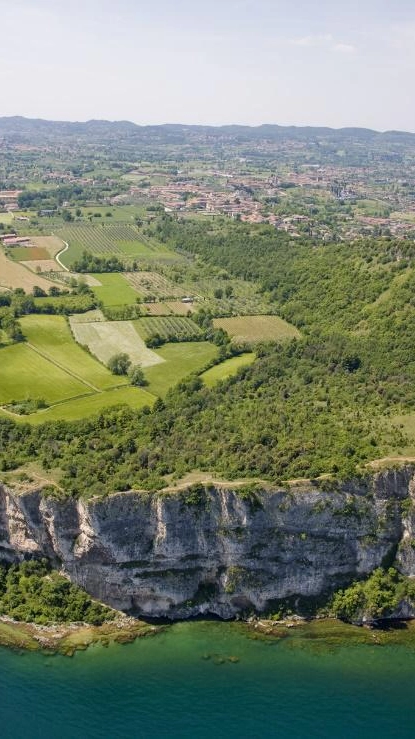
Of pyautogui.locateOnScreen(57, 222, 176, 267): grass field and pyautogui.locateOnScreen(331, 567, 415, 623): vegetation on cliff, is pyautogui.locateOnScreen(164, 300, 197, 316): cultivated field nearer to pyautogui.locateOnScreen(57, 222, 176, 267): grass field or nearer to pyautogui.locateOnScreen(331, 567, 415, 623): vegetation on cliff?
pyautogui.locateOnScreen(57, 222, 176, 267): grass field

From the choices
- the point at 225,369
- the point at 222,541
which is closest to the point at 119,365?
the point at 225,369

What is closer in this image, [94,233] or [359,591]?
[359,591]

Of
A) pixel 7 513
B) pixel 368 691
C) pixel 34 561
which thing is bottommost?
pixel 368 691

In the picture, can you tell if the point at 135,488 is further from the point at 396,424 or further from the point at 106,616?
the point at 396,424

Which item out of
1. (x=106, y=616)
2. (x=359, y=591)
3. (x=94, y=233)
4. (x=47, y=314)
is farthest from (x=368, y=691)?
(x=94, y=233)

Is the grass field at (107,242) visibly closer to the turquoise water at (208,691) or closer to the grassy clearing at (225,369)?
the grassy clearing at (225,369)

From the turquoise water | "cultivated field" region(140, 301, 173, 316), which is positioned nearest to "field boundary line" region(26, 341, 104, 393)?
"cultivated field" region(140, 301, 173, 316)


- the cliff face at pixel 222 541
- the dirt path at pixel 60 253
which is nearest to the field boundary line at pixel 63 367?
the cliff face at pixel 222 541
